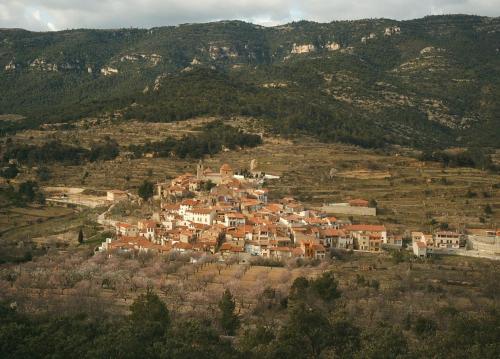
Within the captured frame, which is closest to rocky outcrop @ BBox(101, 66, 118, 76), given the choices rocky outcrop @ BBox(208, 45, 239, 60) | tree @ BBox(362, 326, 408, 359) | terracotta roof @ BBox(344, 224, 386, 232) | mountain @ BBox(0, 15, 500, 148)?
mountain @ BBox(0, 15, 500, 148)

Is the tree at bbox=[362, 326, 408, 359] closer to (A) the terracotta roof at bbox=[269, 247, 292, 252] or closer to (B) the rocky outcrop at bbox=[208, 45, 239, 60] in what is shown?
(A) the terracotta roof at bbox=[269, 247, 292, 252]

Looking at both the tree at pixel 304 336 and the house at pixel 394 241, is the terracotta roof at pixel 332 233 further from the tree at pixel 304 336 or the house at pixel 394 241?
the tree at pixel 304 336

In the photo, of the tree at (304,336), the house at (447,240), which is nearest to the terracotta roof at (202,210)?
the house at (447,240)

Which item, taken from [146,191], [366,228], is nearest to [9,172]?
[146,191]

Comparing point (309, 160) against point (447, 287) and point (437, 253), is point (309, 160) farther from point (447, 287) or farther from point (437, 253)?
point (447, 287)

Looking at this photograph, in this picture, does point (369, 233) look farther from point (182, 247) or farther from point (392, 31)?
point (392, 31)
